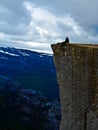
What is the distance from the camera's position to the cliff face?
19422 mm

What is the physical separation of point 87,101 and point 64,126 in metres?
2.67

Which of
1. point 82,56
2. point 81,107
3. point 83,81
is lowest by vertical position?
point 81,107

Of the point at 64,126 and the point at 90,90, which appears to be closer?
the point at 90,90

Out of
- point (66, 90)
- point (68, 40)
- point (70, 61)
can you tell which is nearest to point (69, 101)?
point (66, 90)

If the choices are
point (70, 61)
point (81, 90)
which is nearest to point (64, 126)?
point (81, 90)

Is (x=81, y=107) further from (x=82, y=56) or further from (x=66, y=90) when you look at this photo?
(x=82, y=56)

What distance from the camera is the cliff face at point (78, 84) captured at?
19.4 metres

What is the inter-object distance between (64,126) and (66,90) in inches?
98.1

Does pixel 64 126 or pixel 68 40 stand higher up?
pixel 68 40

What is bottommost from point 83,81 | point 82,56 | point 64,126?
point 64,126

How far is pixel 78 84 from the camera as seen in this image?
19.9 metres

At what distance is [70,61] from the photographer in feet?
66.5

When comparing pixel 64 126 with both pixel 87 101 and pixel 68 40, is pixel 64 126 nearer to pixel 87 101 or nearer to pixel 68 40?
pixel 87 101

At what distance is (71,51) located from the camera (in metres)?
20.1
